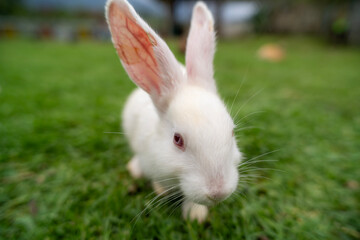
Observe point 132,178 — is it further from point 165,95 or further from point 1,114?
point 1,114

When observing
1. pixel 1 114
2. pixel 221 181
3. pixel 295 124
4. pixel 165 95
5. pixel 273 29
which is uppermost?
pixel 165 95

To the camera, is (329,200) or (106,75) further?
(106,75)

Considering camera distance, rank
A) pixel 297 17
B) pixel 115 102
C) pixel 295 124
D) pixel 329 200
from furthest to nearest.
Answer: pixel 297 17, pixel 115 102, pixel 295 124, pixel 329 200

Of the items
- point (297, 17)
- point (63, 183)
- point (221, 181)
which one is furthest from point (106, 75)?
point (297, 17)

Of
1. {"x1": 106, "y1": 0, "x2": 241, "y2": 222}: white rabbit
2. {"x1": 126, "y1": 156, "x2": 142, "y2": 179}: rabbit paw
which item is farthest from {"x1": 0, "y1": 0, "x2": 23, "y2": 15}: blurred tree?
{"x1": 106, "y1": 0, "x2": 241, "y2": 222}: white rabbit

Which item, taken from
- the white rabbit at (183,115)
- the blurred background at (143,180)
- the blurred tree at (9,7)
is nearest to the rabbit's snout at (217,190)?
the white rabbit at (183,115)

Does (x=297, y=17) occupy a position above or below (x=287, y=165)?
below

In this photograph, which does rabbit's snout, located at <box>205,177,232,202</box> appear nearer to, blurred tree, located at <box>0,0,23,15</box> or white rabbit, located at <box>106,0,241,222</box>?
white rabbit, located at <box>106,0,241,222</box>
